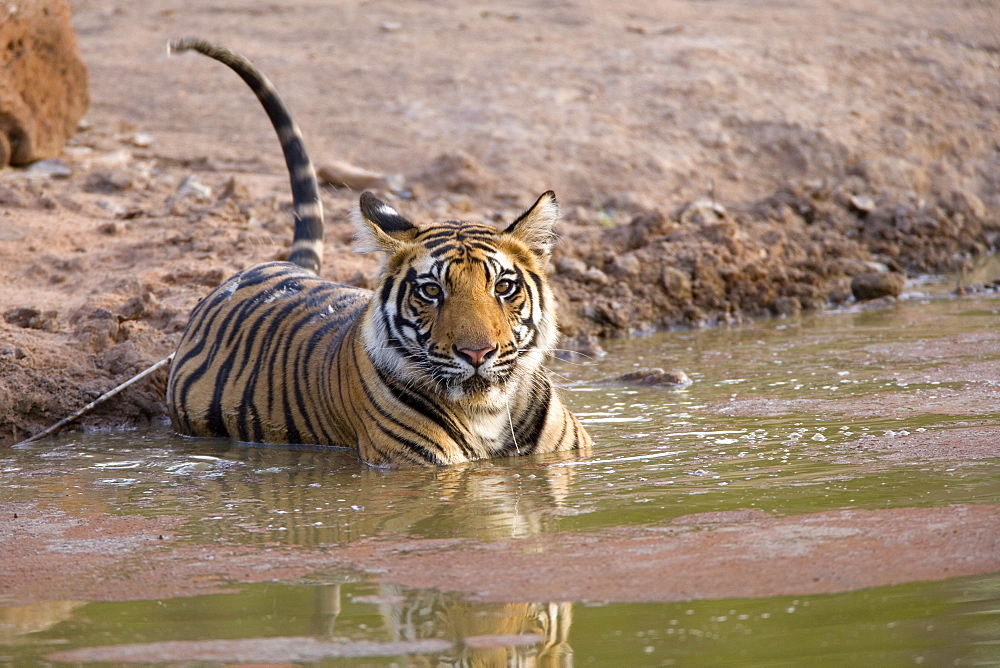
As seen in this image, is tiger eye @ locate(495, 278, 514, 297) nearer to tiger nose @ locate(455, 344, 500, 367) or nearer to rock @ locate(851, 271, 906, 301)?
tiger nose @ locate(455, 344, 500, 367)

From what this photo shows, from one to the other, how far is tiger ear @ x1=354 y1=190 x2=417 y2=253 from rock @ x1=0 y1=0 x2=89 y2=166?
5.31 meters

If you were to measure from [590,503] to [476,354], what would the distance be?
828mm

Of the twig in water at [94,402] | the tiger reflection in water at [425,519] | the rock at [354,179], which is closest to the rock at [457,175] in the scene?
the rock at [354,179]

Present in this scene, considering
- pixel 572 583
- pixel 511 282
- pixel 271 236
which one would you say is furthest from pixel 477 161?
pixel 572 583

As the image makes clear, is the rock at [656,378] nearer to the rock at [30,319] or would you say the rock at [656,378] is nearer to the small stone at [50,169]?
the rock at [30,319]

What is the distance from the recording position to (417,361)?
A: 195 inches

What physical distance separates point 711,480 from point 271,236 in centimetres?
501

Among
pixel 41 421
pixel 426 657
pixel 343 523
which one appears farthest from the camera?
pixel 41 421

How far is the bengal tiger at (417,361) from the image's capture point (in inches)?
191

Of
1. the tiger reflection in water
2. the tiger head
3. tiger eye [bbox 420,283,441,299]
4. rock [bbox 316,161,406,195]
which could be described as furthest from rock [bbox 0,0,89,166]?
tiger eye [bbox 420,283,441,299]

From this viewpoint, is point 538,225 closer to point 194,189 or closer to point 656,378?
point 656,378

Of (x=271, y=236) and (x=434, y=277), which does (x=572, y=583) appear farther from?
(x=271, y=236)

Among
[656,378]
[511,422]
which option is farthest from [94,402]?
[656,378]

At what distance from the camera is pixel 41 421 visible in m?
6.19
